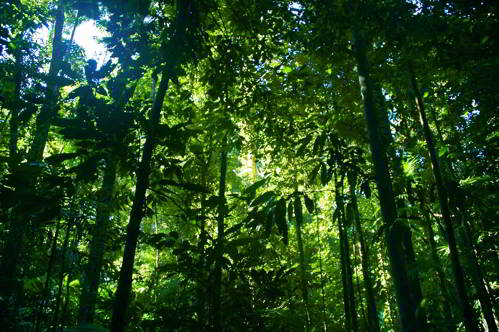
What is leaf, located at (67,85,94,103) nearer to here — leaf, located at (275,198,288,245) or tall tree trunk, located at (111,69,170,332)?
tall tree trunk, located at (111,69,170,332)

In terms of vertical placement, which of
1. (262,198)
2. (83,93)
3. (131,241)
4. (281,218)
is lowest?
(131,241)

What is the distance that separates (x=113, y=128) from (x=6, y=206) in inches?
17.7

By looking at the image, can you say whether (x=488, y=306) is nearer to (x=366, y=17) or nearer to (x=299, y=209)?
(x=299, y=209)

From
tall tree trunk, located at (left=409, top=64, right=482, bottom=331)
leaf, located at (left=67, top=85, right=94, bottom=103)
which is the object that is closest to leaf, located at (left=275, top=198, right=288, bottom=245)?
leaf, located at (left=67, top=85, right=94, bottom=103)

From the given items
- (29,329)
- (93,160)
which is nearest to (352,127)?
(93,160)

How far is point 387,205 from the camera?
1.71 m

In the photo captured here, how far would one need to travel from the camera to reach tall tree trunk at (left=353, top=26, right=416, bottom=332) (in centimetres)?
158

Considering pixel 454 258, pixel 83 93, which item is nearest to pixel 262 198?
pixel 83 93

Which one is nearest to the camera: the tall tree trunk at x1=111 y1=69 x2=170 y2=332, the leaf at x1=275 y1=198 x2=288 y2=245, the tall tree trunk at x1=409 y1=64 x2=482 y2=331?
the tall tree trunk at x1=111 y1=69 x2=170 y2=332

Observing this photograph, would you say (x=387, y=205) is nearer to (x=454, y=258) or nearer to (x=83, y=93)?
(x=454, y=258)

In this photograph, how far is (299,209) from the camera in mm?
1639

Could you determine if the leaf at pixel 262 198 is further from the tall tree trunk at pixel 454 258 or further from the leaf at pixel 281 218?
the tall tree trunk at pixel 454 258

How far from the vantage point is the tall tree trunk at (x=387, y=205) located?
1576 mm

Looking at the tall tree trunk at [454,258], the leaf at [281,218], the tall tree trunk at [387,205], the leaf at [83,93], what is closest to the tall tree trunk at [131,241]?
the leaf at [83,93]
